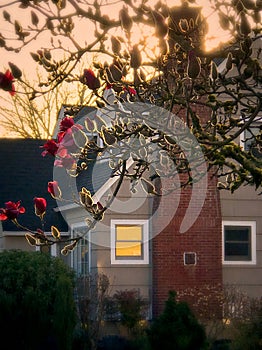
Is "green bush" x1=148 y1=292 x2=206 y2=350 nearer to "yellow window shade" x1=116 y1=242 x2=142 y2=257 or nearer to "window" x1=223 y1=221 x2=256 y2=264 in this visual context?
"yellow window shade" x1=116 y1=242 x2=142 y2=257

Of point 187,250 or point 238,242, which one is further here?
point 238,242

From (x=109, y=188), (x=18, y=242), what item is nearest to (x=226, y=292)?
(x=109, y=188)

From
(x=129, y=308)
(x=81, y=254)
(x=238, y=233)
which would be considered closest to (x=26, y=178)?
(x=81, y=254)

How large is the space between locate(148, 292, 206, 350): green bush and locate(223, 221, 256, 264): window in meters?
5.17

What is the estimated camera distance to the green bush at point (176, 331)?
16109 mm

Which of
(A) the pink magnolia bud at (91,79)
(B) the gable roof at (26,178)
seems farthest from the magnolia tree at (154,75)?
(B) the gable roof at (26,178)

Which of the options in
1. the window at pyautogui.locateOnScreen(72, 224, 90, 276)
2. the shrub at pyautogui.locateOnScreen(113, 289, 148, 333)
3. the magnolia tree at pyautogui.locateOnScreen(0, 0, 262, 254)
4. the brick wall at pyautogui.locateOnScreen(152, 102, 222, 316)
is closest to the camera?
the magnolia tree at pyautogui.locateOnScreen(0, 0, 262, 254)

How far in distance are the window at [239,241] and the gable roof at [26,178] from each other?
4.68 metres

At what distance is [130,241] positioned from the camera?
823 inches

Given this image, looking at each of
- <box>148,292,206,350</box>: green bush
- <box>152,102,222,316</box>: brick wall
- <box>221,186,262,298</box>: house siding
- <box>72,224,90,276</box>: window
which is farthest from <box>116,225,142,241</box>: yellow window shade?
<box>148,292,206,350</box>: green bush

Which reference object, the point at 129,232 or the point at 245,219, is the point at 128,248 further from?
the point at 245,219

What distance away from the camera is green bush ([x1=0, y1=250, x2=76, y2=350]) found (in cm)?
1839

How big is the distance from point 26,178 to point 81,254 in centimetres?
442

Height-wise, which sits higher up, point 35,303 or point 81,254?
point 81,254
